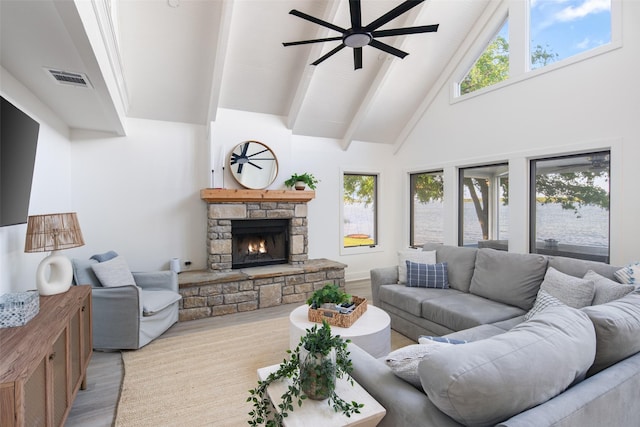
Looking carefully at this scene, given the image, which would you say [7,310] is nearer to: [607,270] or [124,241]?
[124,241]

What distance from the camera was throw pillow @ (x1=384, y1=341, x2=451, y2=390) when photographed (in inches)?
51.4

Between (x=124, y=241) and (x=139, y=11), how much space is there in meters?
2.76

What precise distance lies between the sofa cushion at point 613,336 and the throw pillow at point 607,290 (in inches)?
40.5

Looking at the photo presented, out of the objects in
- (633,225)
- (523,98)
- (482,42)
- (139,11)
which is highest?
(482,42)

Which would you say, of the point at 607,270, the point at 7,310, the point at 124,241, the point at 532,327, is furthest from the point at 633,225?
the point at 124,241

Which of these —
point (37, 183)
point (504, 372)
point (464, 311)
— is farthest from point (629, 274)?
point (37, 183)

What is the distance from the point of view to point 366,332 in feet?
8.05

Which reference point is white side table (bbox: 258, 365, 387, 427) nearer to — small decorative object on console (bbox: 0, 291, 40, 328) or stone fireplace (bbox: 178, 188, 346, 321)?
small decorative object on console (bbox: 0, 291, 40, 328)

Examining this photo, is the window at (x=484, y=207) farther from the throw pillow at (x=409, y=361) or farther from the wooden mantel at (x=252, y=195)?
the throw pillow at (x=409, y=361)

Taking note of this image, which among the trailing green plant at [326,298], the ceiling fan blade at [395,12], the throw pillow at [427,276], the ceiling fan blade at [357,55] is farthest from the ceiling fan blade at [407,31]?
the throw pillow at [427,276]

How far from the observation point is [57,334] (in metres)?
1.70

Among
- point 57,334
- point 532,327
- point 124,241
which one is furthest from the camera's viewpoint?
point 124,241

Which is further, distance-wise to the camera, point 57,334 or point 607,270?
point 607,270

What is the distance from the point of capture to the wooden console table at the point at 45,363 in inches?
48.2
